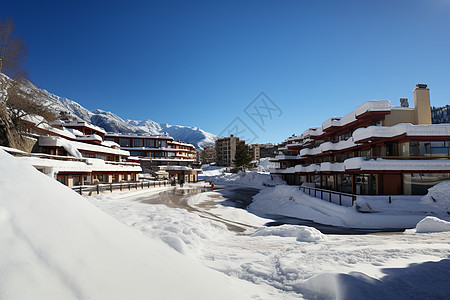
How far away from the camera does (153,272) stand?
3.69 meters

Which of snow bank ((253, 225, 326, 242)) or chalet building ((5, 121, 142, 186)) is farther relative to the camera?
chalet building ((5, 121, 142, 186))

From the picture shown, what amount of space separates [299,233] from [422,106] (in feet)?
89.7

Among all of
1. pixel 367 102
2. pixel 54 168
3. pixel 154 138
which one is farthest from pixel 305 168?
pixel 154 138

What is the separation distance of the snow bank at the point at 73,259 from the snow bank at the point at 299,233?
567 cm

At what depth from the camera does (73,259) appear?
9.61 feet

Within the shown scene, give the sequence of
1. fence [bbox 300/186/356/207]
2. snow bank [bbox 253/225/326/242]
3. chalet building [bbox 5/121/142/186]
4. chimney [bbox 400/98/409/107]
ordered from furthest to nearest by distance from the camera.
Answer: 1. chimney [bbox 400/98/409/107]
2. chalet building [bbox 5/121/142/186]
3. fence [bbox 300/186/356/207]
4. snow bank [bbox 253/225/326/242]

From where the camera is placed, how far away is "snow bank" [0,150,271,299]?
244 cm

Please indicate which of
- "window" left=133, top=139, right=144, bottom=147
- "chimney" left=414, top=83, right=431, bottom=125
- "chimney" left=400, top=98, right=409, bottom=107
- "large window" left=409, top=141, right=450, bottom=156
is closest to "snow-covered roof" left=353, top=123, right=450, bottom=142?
"large window" left=409, top=141, right=450, bottom=156

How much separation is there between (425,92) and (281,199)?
2158cm

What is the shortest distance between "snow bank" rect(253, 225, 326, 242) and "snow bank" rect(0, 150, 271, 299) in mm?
5675

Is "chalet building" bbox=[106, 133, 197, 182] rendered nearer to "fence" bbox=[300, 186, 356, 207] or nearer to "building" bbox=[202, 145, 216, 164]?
"fence" bbox=[300, 186, 356, 207]

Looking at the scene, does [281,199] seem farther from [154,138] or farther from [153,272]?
[154,138]

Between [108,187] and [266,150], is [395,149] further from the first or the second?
[266,150]

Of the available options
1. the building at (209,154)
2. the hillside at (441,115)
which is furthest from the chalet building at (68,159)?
the hillside at (441,115)
